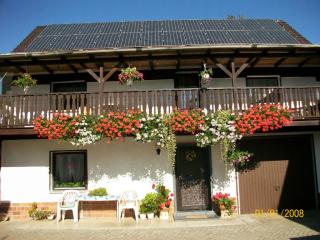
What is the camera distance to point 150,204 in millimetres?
9055

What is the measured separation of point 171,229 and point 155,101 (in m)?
3.77

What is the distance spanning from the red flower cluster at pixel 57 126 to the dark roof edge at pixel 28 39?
4291mm

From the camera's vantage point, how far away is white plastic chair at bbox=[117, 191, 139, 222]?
29.2 feet

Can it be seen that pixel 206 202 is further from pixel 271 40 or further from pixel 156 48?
pixel 271 40

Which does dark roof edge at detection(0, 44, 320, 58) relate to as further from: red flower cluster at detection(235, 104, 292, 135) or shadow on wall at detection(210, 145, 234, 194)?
shadow on wall at detection(210, 145, 234, 194)

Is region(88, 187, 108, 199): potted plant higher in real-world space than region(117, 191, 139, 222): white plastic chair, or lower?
higher

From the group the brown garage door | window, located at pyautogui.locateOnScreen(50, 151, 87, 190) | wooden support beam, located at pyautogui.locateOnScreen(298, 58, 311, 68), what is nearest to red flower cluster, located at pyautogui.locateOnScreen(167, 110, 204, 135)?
the brown garage door

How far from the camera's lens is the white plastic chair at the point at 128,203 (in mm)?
8908

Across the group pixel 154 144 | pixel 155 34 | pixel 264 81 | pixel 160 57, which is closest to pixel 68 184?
pixel 154 144

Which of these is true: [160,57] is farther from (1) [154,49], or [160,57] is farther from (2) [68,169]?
(2) [68,169]

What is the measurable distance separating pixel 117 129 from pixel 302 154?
6.53 metres

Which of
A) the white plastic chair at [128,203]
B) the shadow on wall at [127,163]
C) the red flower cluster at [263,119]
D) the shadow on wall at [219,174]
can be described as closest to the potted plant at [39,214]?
the shadow on wall at [127,163]

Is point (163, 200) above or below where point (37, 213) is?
above
